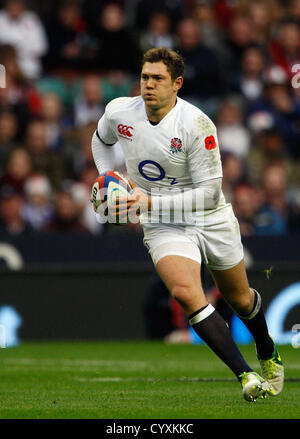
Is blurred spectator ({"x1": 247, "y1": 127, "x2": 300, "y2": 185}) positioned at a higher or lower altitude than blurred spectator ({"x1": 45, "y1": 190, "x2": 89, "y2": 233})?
higher

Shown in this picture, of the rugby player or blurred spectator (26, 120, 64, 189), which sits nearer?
the rugby player

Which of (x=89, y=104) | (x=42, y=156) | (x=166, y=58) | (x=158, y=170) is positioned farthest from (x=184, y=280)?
(x=89, y=104)

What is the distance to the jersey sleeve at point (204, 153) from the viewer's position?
6.46 meters

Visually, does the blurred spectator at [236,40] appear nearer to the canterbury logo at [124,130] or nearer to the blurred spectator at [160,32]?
the blurred spectator at [160,32]

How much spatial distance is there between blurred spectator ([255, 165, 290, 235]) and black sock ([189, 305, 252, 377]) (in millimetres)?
6266

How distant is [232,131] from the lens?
13891 millimetres

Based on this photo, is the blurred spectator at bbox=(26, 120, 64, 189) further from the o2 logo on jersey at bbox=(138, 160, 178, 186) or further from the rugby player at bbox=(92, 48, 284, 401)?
the o2 logo on jersey at bbox=(138, 160, 178, 186)

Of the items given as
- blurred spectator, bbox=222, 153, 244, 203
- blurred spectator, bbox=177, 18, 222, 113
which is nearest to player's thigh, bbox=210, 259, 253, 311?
blurred spectator, bbox=222, 153, 244, 203

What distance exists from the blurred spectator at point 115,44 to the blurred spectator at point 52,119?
51.2 inches

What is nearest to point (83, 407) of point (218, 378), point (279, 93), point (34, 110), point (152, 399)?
point (152, 399)

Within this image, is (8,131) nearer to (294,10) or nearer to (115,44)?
(115,44)

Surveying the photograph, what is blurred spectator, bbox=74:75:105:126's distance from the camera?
1362cm

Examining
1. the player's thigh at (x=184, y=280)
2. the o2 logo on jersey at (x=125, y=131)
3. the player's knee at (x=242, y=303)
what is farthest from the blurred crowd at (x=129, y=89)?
the player's thigh at (x=184, y=280)

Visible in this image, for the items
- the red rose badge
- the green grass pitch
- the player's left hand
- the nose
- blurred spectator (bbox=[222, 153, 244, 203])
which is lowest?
the green grass pitch
